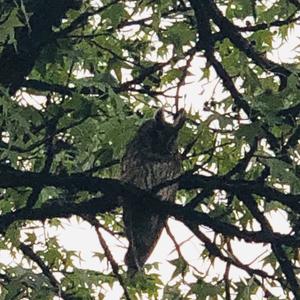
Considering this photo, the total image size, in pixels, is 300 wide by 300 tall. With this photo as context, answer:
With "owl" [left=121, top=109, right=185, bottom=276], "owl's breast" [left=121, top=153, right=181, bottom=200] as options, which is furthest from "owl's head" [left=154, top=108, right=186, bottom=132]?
"owl's breast" [left=121, top=153, right=181, bottom=200]

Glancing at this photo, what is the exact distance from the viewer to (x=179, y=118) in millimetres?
4379

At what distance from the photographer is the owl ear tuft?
4302 millimetres

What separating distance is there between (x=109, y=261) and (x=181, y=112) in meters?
0.91

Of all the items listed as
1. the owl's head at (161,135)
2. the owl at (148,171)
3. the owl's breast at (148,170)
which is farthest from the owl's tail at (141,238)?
the owl's head at (161,135)

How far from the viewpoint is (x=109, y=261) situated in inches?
189

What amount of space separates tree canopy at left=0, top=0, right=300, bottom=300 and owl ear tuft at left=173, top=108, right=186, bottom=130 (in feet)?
0.20

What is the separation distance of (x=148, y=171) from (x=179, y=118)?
59 cm

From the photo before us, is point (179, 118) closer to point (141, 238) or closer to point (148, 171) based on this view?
point (148, 171)

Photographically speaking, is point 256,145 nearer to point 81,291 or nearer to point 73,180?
point 73,180

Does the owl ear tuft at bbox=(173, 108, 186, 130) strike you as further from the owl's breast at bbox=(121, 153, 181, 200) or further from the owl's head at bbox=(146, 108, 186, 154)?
the owl's breast at bbox=(121, 153, 181, 200)

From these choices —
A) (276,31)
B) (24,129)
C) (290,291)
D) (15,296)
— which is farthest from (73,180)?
(276,31)

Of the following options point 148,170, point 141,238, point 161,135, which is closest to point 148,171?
point 148,170

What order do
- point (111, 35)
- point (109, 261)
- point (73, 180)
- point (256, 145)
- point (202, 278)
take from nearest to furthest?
point (256, 145) < point (73, 180) < point (202, 278) < point (111, 35) < point (109, 261)

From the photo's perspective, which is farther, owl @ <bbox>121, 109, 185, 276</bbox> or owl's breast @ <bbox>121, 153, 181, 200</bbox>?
owl's breast @ <bbox>121, 153, 181, 200</bbox>
